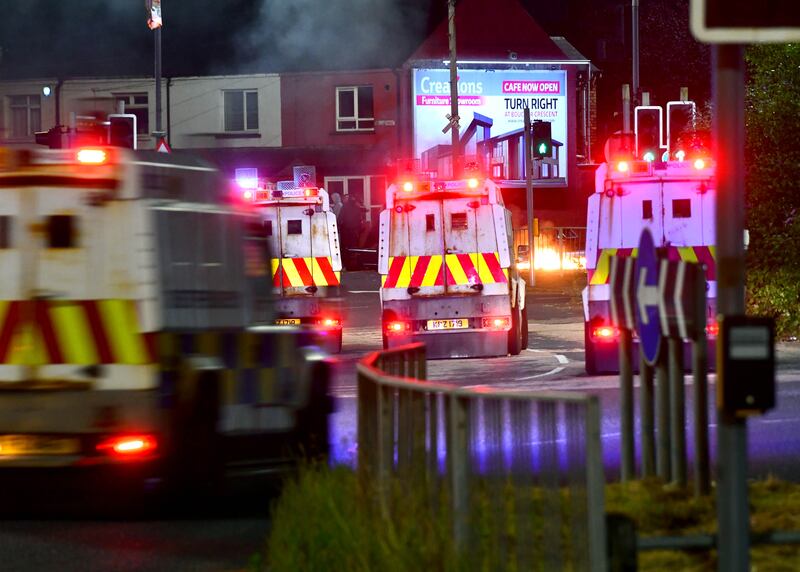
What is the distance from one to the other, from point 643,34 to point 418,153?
1813 centimetres

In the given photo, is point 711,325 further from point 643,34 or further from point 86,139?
point 643,34

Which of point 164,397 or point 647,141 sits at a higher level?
point 647,141

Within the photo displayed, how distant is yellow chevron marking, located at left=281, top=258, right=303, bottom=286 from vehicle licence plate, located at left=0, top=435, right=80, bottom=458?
585 inches

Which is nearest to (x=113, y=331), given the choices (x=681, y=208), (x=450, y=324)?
(x=681, y=208)

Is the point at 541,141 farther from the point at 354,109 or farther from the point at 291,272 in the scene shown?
the point at 354,109

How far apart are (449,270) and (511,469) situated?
17.2 metres

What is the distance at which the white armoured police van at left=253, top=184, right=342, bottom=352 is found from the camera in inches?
981

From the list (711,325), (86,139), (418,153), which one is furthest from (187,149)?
(86,139)

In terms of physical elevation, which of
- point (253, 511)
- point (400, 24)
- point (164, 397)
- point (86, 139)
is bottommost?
point (253, 511)

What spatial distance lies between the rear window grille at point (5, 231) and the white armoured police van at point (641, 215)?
10869 mm

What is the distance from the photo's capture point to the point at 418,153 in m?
60.3

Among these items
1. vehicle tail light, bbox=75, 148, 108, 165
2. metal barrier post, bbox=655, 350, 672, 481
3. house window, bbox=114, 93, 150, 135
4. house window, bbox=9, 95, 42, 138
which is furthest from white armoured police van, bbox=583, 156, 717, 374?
house window, bbox=9, 95, 42, 138

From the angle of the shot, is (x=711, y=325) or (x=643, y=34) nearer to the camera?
(x=711, y=325)

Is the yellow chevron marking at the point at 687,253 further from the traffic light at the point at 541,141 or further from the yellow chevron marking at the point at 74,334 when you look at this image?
the traffic light at the point at 541,141
